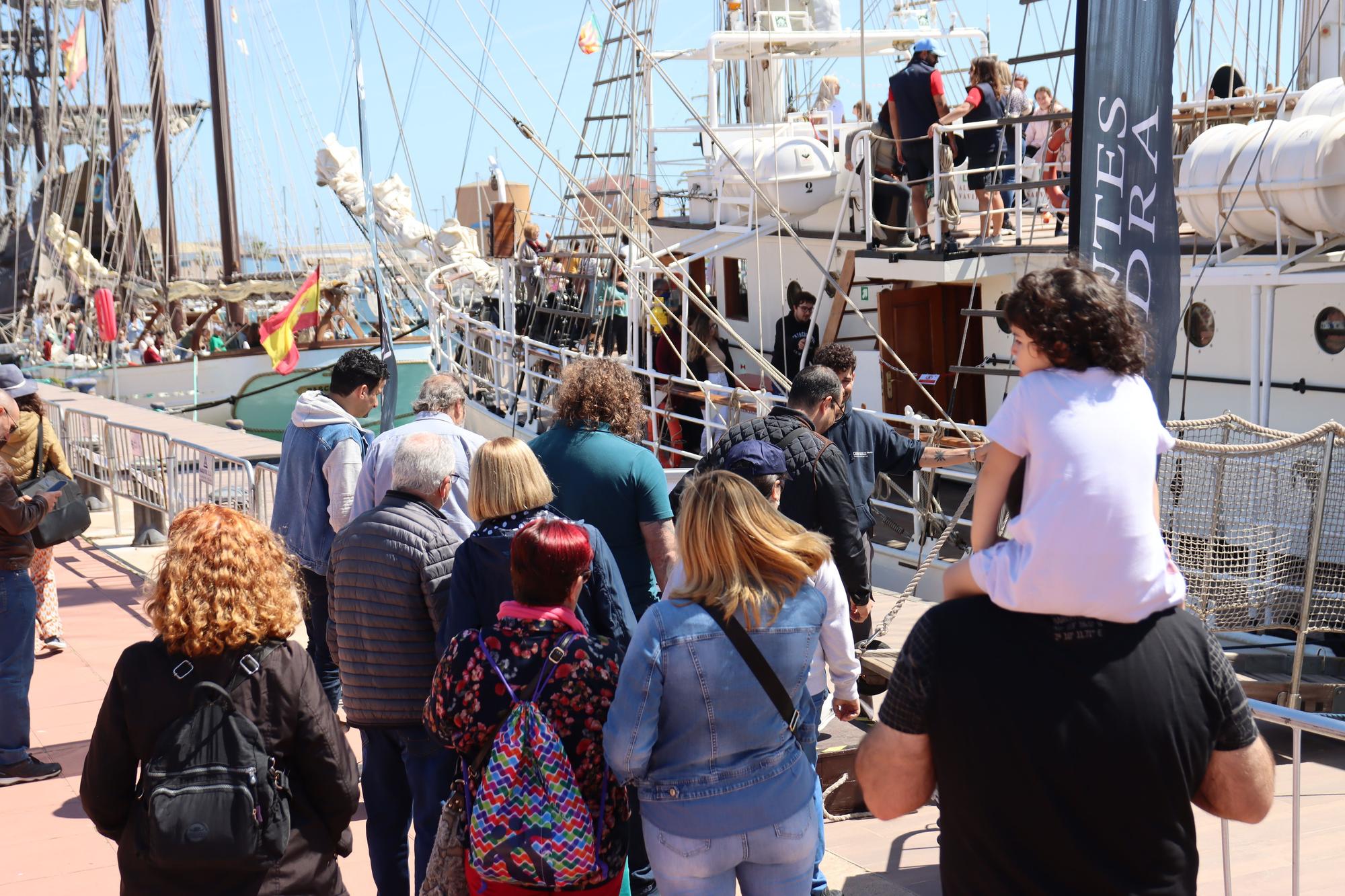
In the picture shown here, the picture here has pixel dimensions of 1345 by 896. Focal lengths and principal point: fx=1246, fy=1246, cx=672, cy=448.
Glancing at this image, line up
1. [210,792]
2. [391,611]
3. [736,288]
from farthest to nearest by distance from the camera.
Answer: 1. [736,288]
2. [391,611]
3. [210,792]

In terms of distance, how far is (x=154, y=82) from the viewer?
109ft

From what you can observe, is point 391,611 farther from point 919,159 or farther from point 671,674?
point 919,159

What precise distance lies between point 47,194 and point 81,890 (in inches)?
1391

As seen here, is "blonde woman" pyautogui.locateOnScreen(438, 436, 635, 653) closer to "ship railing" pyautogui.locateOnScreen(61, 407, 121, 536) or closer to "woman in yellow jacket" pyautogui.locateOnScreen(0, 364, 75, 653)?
"woman in yellow jacket" pyautogui.locateOnScreen(0, 364, 75, 653)

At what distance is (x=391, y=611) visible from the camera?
12.4 feet

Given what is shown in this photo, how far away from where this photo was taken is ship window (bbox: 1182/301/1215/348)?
8.57 m

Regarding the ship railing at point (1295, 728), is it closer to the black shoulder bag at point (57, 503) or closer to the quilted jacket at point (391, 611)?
the quilted jacket at point (391, 611)

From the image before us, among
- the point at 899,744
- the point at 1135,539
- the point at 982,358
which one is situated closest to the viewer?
the point at 1135,539

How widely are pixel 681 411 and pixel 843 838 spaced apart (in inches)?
276

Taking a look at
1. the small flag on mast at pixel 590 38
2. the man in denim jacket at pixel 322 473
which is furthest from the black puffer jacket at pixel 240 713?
the small flag on mast at pixel 590 38

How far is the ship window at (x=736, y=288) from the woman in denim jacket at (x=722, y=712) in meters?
11.2

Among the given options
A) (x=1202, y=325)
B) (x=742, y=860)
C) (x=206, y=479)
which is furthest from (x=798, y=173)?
(x=742, y=860)

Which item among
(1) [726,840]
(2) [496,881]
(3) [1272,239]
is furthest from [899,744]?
(3) [1272,239]

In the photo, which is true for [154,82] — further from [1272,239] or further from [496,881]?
[496,881]
